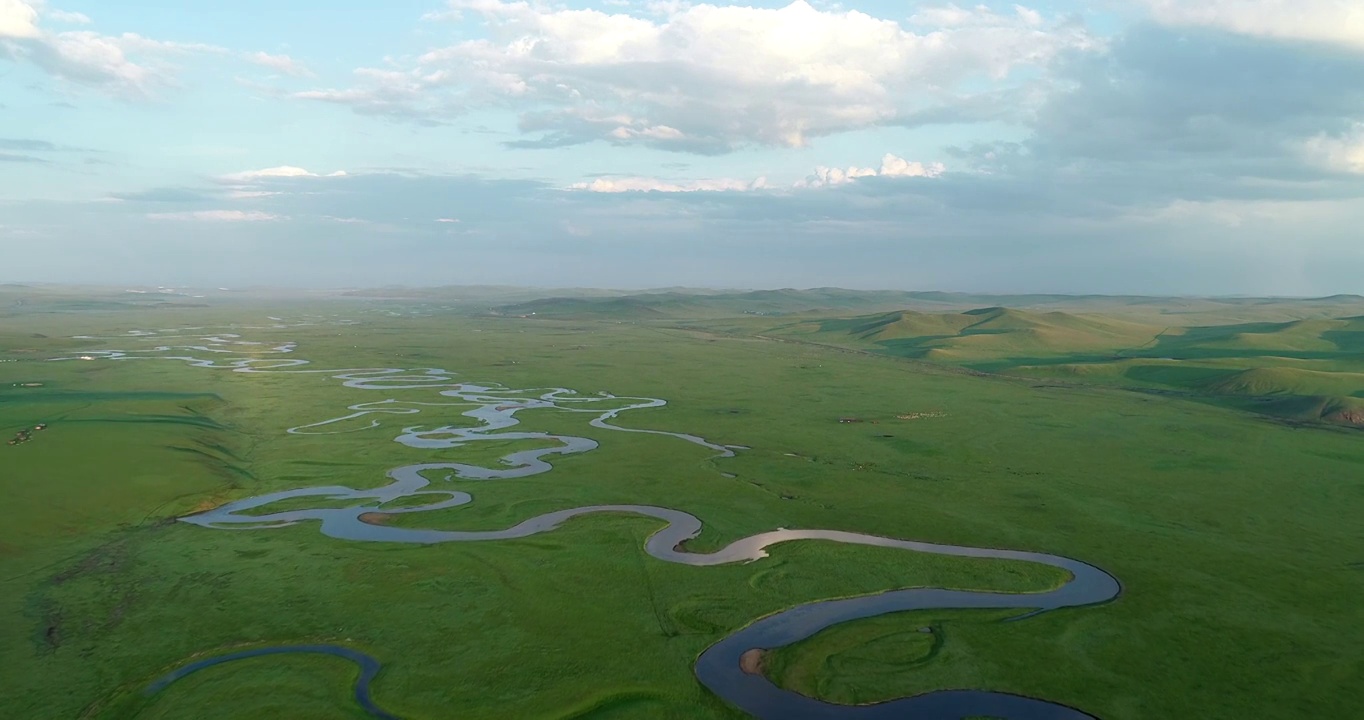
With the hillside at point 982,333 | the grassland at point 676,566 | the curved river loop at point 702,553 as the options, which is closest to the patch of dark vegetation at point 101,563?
the grassland at point 676,566

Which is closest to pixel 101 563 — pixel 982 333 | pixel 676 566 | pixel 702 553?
pixel 676 566

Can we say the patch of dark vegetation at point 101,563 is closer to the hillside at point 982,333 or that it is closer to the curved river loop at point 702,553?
the curved river loop at point 702,553

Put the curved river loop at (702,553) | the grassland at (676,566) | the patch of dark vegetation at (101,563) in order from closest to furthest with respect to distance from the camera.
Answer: the curved river loop at (702,553) < the grassland at (676,566) < the patch of dark vegetation at (101,563)

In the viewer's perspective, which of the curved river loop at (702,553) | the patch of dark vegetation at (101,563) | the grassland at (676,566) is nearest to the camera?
the curved river loop at (702,553)

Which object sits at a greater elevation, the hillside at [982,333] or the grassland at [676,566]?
the hillside at [982,333]

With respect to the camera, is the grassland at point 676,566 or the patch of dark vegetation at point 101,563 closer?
the grassland at point 676,566

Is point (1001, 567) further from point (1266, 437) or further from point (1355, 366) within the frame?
point (1355, 366)

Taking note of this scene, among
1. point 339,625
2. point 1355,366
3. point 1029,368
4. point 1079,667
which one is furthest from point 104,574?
point 1355,366
